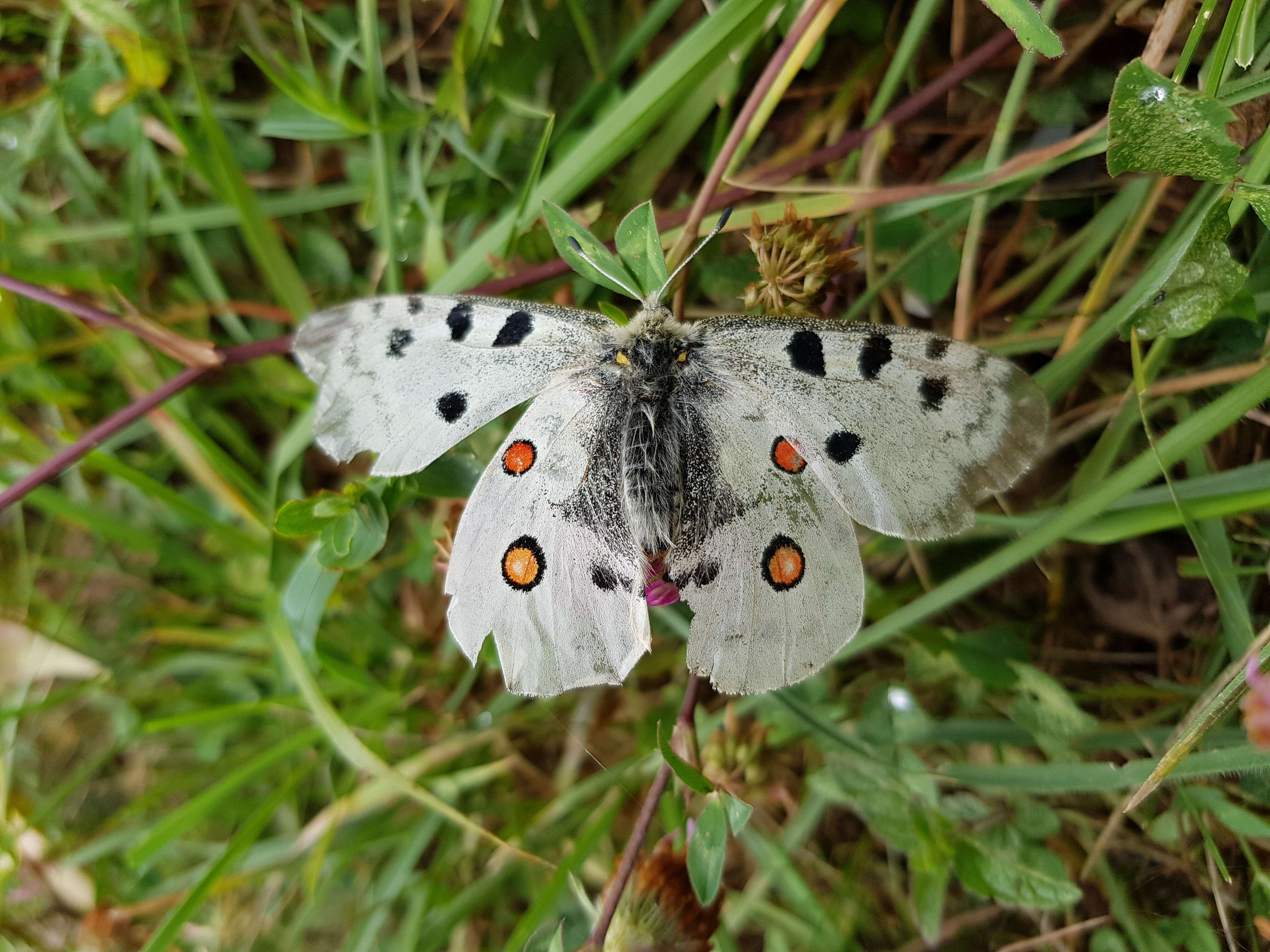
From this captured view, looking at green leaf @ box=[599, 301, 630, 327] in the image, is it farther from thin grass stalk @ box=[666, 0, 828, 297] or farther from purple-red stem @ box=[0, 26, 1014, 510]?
purple-red stem @ box=[0, 26, 1014, 510]

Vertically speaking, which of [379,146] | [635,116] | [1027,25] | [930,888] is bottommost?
[930,888]

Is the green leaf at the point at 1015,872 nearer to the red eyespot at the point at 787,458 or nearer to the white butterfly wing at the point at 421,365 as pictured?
the red eyespot at the point at 787,458

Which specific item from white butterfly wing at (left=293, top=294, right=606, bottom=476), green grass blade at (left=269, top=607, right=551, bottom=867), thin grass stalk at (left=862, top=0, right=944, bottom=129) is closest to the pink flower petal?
white butterfly wing at (left=293, top=294, right=606, bottom=476)

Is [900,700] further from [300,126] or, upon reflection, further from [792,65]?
[300,126]

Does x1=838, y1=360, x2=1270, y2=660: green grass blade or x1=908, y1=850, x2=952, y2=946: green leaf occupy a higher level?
x1=838, y1=360, x2=1270, y2=660: green grass blade

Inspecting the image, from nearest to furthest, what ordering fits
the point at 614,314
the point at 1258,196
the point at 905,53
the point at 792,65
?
the point at 1258,196
the point at 614,314
the point at 792,65
the point at 905,53

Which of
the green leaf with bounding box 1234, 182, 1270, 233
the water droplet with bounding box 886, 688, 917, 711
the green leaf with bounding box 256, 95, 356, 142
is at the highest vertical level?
the green leaf with bounding box 1234, 182, 1270, 233

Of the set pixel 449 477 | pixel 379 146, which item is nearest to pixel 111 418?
pixel 449 477

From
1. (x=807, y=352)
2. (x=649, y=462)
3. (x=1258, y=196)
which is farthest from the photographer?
(x=649, y=462)
